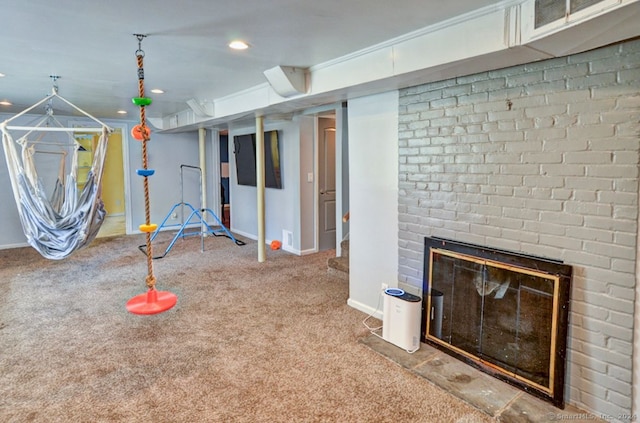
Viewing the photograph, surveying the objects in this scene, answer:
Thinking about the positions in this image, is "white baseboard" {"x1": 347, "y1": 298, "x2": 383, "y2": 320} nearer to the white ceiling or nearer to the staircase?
the staircase

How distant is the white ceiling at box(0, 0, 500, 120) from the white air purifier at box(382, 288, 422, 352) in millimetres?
1762

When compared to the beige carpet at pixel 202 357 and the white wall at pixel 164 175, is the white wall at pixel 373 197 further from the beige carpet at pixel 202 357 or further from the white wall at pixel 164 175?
the white wall at pixel 164 175

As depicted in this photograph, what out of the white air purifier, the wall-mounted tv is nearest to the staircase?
the white air purifier

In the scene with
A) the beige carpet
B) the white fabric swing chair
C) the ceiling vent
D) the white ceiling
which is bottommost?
the beige carpet

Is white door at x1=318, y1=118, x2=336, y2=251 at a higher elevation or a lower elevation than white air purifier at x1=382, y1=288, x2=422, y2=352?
higher

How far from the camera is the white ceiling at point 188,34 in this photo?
1.97m

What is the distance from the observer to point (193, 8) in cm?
198

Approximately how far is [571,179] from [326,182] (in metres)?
3.89

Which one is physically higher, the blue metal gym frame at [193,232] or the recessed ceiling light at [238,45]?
the recessed ceiling light at [238,45]

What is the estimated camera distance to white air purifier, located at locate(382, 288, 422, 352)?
109 inches

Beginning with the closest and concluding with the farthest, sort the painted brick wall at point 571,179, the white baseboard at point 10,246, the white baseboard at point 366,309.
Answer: the painted brick wall at point 571,179
the white baseboard at point 366,309
the white baseboard at point 10,246

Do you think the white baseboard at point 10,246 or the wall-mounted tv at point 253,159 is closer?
the wall-mounted tv at point 253,159

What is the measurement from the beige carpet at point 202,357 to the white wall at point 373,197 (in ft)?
1.04

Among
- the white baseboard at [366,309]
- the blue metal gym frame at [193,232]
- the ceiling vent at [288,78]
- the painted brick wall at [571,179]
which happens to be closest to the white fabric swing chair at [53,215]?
the blue metal gym frame at [193,232]
